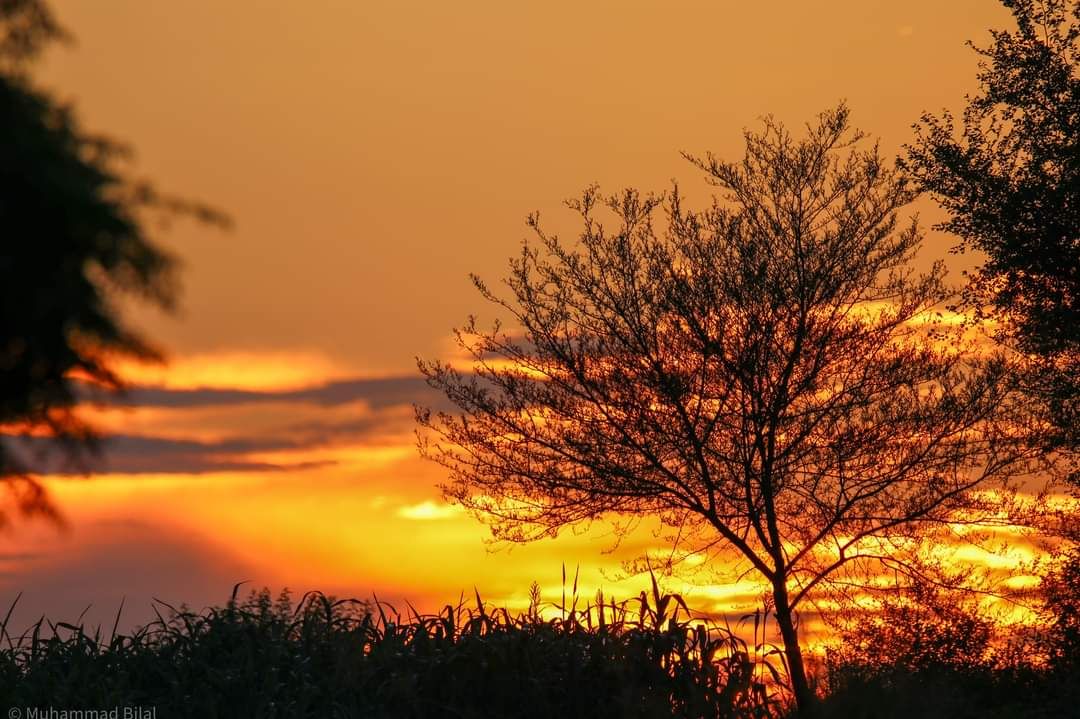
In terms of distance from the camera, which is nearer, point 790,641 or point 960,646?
point 790,641

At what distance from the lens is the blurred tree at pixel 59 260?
Answer: 5770 mm

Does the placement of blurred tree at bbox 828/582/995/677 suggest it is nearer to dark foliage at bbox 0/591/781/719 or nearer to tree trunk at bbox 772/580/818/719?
tree trunk at bbox 772/580/818/719

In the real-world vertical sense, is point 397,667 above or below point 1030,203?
below

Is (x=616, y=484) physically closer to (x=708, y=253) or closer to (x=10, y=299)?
(x=708, y=253)

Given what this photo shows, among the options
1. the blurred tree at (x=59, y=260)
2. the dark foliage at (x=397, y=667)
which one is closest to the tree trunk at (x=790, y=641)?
the dark foliage at (x=397, y=667)

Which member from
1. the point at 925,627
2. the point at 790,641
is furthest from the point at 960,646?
the point at 790,641

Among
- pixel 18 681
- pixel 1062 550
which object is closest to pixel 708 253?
pixel 1062 550

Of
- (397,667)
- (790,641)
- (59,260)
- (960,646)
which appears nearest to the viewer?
(59,260)

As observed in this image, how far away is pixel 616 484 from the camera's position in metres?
20.0

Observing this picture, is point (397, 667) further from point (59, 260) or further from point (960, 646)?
point (960, 646)

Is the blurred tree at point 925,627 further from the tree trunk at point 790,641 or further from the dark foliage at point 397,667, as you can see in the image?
the dark foliage at point 397,667

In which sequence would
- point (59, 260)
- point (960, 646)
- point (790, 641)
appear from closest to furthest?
point (59, 260) → point (790, 641) → point (960, 646)

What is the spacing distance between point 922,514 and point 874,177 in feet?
19.8

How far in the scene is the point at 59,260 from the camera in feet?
19.3
